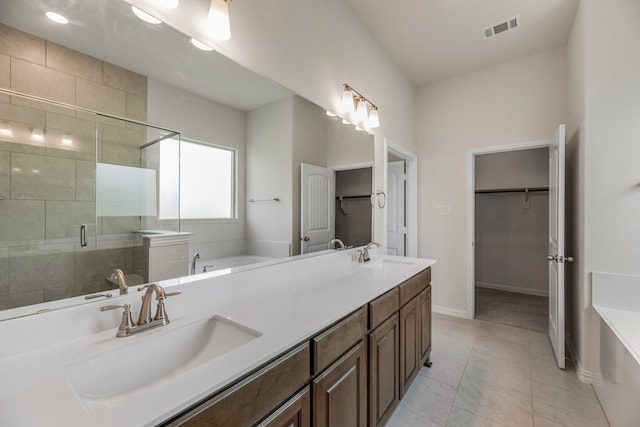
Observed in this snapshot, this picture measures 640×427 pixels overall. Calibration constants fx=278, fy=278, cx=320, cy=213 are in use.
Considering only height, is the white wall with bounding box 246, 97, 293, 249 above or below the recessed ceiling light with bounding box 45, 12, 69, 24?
below

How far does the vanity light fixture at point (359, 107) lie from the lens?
90.6 inches

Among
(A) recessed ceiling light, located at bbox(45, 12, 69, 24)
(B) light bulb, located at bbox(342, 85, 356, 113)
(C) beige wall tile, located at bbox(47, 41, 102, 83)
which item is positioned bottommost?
(C) beige wall tile, located at bbox(47, 41, 102, 83)

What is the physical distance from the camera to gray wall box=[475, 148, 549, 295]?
167 inches

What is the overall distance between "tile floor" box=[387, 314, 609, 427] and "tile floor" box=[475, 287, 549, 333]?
44 centimetres

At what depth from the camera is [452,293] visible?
349cm

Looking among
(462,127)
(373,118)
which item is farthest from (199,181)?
(462,127)

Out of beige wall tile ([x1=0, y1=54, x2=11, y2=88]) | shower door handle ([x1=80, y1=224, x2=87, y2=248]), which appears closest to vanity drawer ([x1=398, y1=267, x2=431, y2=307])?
shower door handle ([x1=80, y1=224, x2=87, y2=248])

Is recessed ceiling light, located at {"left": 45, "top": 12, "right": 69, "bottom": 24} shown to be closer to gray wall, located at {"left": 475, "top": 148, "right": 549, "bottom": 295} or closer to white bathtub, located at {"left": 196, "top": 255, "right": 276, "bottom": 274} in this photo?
white bathtub, located at {"left": 196, "top": 255, "right": 276, "bottom": 274}

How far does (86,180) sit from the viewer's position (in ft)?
3.13

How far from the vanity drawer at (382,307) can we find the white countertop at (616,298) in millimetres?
1418

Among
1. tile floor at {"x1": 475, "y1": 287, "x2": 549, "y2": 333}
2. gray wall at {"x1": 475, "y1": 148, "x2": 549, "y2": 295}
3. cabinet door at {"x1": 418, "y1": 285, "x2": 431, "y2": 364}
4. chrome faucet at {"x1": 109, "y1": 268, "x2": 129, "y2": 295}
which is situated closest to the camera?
chrome faucet at {"x1": 109, "y1": 268, "x2": 129, "y2": 295}

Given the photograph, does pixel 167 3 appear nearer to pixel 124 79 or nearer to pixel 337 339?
pixel 124 79

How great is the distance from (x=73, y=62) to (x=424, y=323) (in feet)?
8.15

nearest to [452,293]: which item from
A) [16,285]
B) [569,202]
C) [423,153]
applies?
[569,202]
